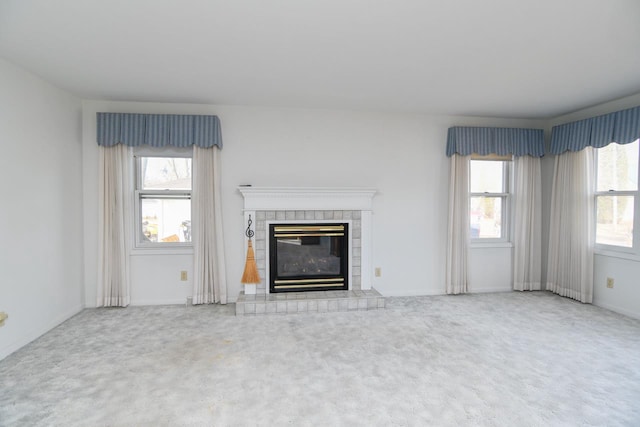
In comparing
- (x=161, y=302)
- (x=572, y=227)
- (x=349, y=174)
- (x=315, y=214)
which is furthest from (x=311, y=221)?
(x=572, y=227)

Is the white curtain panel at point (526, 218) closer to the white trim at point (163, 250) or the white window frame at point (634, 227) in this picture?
the white window frame at point (634, 227)

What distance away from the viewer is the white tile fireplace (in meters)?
3.94

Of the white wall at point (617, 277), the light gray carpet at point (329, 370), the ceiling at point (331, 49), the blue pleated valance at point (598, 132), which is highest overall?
the ceiling at point (331, 49)

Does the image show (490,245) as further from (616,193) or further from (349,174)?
(349,174)

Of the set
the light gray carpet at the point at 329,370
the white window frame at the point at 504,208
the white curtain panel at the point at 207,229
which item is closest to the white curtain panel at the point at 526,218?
the white window frame at the point at 504,208

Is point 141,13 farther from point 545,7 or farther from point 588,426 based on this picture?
point 588,426

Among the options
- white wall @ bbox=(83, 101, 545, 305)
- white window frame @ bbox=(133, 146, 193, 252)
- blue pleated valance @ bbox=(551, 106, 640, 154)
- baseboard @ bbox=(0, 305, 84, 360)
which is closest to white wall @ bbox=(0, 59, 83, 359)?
baseboard @ bbox=(0, 305, 84, 360)

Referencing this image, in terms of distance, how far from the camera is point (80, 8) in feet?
6.45

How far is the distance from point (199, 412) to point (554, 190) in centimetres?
480

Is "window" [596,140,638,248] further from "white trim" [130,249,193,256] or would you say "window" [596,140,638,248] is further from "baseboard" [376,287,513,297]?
"white trim" [130,249,193,256]

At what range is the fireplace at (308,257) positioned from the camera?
4020mm

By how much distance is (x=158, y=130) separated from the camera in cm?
379

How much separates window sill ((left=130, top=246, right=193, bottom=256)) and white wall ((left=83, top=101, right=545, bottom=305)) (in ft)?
0.25

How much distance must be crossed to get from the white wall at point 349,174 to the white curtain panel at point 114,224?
137 millimetres
